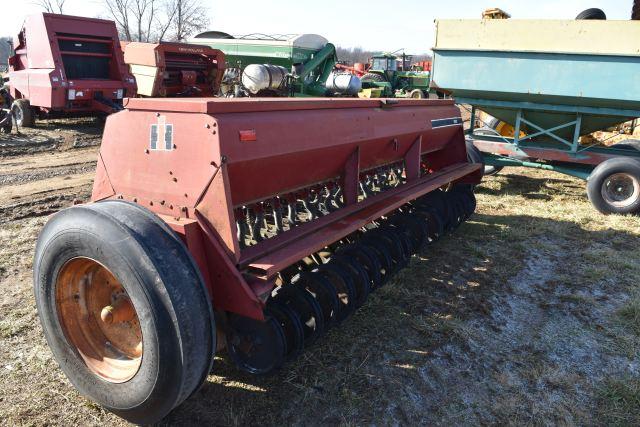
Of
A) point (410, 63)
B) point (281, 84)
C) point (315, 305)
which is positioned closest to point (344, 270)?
point (315, 305)

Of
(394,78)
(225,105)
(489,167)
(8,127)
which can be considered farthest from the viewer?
(394,78)

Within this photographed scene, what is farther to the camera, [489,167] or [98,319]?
[489,167]

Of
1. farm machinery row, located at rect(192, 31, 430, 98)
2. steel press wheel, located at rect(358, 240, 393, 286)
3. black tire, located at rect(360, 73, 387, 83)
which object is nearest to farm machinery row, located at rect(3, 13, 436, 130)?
farm machinery row, located at rect(192, 31, 430, 98)

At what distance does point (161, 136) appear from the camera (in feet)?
7.23

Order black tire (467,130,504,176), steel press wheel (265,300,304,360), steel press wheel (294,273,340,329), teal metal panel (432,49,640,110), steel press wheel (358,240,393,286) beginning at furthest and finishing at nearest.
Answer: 1. black tire (467,130,504,176)
2. teal metal panel (432,49,640,110)
3. steel press wheel (358,240,393,286)
4. steel press wheel (294,273,340,329)
5. steel press wheel (265,300,304,360)

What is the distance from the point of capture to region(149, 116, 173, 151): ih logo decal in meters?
2.17

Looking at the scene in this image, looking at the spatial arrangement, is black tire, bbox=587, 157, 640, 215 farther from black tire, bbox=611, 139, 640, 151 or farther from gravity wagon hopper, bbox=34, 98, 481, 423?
gravity wagon hopper, bbox=34, 98, 481, 423

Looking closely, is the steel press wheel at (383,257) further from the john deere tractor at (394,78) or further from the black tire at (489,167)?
the john deere tractor at (394,78)

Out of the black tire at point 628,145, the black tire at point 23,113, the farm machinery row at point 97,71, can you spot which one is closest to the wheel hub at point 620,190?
the black tire at point 628,145

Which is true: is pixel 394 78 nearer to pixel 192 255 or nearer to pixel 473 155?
pixel 473 155

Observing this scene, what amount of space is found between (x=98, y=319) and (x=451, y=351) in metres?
1.92

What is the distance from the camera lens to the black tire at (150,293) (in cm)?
179

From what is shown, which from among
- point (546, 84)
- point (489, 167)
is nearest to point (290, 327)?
point (546, 84)

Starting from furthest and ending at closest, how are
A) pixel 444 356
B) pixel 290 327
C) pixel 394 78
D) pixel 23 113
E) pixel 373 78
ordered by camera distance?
pixel 394 78 < pixel 373 78 < pixel 23 113 < pixel 444 356 < pixel 290 327
